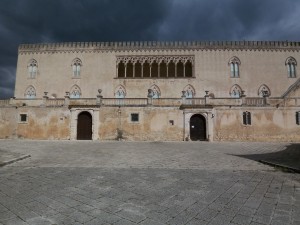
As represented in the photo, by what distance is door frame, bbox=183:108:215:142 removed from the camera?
20.6m

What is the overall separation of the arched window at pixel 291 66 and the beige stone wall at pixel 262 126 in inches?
376

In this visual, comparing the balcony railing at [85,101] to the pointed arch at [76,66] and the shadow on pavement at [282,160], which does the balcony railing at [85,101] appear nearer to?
the pointed arch at [76,66]

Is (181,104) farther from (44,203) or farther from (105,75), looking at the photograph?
(44,203)

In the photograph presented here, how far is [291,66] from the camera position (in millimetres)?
27984

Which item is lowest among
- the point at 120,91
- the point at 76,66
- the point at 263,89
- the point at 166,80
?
the point at 120,91

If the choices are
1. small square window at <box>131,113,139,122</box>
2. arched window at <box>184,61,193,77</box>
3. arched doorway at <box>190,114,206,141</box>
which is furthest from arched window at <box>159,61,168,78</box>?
small square window at <box>131,113,139,122</box>

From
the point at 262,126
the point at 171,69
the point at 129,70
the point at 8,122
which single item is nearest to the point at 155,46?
the point at 171,69

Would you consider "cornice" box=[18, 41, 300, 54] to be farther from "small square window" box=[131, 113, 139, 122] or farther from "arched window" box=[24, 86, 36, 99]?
"small square window" box=[131, 113, 139, 122]

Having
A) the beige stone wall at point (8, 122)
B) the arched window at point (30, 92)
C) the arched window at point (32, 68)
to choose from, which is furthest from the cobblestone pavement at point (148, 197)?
the arched window at point (32, 68)

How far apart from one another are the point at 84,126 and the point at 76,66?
36.4 ft

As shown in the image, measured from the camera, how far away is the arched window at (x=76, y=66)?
2889 cm

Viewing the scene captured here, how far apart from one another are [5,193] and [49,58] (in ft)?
92.6

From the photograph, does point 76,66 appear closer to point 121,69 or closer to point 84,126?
point 121,69

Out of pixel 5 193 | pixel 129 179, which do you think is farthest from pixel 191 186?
pixel 5 193
